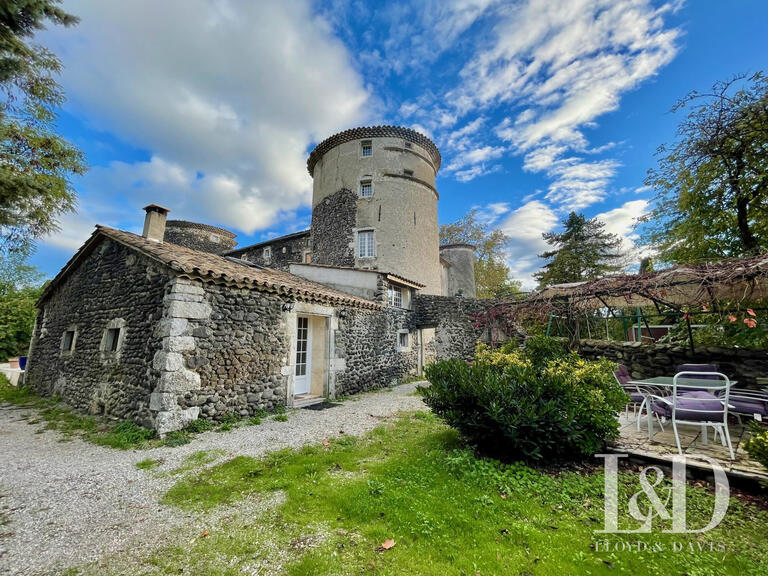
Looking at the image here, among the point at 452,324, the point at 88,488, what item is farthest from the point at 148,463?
the point at 452,324

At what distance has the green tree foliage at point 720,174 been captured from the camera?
6.93 meters

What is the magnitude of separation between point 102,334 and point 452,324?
1173 centimetres

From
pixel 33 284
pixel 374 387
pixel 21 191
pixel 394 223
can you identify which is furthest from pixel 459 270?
pixel 33 284

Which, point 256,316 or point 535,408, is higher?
point 256,316

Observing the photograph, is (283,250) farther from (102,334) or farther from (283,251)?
(102,334)

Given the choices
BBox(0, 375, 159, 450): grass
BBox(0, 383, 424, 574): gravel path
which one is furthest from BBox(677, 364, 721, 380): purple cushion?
BBox(0, 375, 159, 450): grass

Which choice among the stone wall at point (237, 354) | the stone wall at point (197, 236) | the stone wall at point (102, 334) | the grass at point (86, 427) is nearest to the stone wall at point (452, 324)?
the stone wall at point (237, 354)

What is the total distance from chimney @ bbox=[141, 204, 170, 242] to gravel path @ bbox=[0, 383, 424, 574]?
4.68 meters

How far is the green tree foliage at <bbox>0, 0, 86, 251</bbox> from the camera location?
5.91 metres

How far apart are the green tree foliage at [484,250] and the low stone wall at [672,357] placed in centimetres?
1897

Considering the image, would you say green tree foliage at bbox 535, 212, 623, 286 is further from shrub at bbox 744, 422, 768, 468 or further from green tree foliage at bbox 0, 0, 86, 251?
green tree foliage at bbox 0, 0, 86, 251

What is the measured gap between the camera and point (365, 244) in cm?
1566

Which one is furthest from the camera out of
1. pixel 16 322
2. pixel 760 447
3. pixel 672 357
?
pixel 16 322

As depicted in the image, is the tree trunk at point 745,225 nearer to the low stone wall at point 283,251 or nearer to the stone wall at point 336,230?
the stone wall at point 336,230
